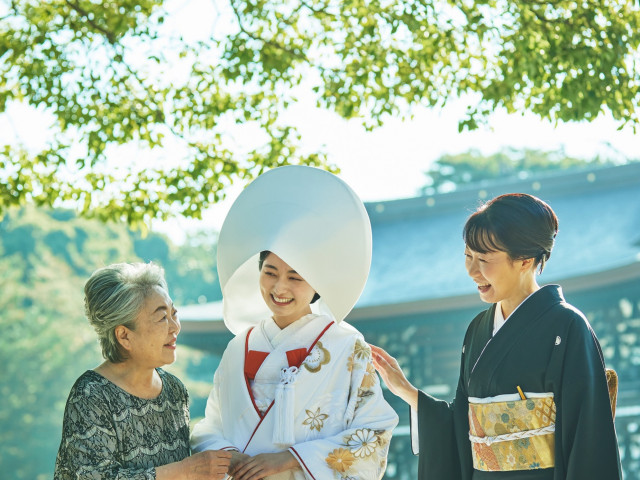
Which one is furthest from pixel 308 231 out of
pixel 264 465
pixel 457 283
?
pixel 457 283

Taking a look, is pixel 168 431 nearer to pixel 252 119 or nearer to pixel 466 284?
pixel 252 119

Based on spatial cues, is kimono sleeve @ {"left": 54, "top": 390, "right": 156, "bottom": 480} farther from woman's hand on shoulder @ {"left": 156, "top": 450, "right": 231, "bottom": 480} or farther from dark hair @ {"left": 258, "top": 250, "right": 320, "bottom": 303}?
dark hair @ {"left": 258, "top": 250, "right": 320, "bottom": 303}

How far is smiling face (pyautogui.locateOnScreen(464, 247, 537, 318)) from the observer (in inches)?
108

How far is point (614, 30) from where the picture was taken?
182 inches

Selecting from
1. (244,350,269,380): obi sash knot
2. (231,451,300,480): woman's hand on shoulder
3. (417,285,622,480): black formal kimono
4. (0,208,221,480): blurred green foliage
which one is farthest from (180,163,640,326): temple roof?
(0,208,221,480): blurred green foliage

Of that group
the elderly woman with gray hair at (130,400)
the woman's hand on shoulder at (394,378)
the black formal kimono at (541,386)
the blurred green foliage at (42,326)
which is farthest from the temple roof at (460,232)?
the blurred green foliage at (42,326)

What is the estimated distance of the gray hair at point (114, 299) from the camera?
2.79 metres

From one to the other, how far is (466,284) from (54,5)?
1027 centimetres

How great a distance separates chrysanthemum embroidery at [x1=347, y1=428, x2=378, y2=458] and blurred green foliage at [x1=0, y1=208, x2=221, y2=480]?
22362 mm

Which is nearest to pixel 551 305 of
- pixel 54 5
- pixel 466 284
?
pixel 54 5

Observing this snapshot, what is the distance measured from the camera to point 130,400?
2773 millimetres

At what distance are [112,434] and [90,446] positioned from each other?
0.08 metres

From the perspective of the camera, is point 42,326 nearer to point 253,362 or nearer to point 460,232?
point 460,232

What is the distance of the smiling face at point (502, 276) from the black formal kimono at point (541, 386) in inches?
2.2
